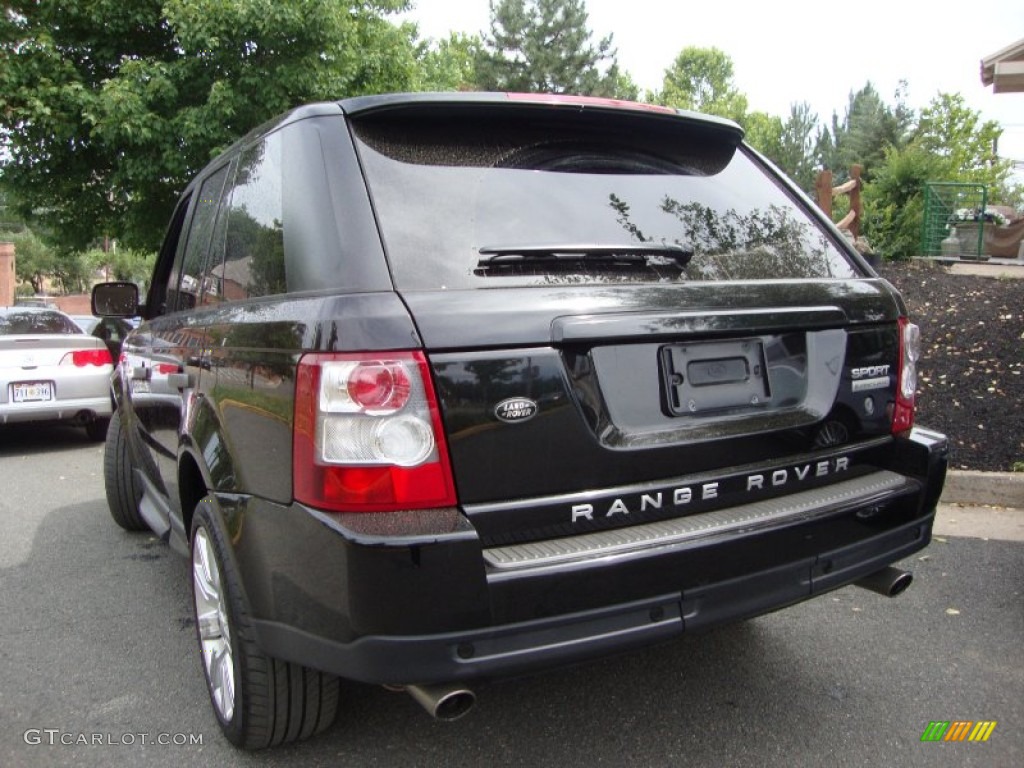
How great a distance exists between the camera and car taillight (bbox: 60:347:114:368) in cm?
787

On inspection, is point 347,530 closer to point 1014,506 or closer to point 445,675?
point 445,675

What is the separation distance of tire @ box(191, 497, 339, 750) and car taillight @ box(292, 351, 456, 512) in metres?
0.59

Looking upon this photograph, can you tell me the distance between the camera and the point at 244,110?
9.67 metres

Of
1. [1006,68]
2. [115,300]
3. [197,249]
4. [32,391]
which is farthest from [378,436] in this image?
[1006,68]

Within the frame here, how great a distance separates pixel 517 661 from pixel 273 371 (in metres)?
0.91

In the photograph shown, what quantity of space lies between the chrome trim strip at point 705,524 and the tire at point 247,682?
2.63ft

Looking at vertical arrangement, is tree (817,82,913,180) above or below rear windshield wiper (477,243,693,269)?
above

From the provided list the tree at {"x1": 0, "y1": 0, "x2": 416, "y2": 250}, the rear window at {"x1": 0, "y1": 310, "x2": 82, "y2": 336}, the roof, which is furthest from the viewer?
the roof

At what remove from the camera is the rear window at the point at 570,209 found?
2.07 meters

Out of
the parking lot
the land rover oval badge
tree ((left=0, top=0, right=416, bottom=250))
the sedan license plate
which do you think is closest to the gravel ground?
the parking lot

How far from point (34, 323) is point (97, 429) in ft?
4.04

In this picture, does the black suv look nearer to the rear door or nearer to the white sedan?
the rear door

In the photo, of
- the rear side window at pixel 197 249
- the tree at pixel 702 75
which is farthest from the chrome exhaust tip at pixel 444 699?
the tree at pixel 702 75

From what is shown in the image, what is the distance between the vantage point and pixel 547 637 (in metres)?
1.89
